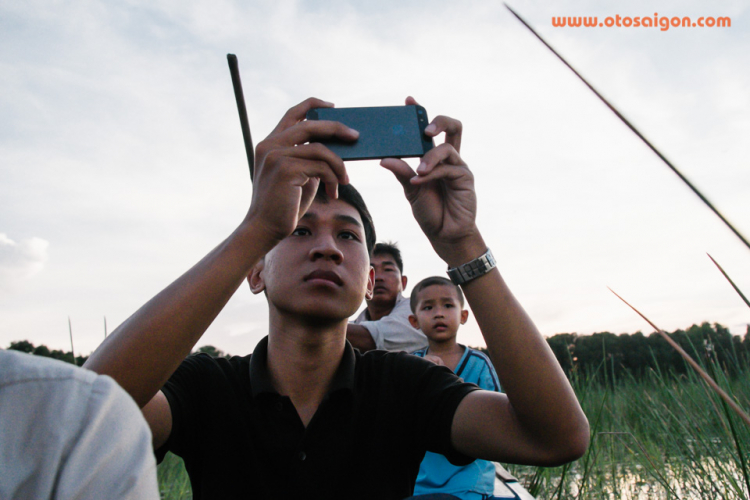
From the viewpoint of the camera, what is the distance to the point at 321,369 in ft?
5.86

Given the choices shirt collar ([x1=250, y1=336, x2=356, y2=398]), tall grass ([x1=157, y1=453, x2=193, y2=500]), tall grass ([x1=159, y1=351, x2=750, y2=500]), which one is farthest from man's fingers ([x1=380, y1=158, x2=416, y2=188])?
tall grass ([x1=157, y1=453, x2=193, y2=500])

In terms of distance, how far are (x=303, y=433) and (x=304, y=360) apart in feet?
0.80

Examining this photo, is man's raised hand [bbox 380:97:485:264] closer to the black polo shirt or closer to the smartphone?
the smartphone

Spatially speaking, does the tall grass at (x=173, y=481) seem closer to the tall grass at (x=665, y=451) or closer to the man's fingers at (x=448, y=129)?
the tall grass at (x=665, y=451)

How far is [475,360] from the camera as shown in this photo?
11.3ft

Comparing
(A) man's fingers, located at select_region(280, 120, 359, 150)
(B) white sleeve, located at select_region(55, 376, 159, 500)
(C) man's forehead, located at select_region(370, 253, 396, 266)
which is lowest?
(B) white sleeve, located at select_region(55, 376, 159, 500)

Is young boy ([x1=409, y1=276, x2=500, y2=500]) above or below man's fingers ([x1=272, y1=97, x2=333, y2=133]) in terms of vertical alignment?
below

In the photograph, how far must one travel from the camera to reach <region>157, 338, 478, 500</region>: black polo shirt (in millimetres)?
1572

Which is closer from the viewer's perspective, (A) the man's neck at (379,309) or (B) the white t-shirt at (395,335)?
(B) the white t-shirt at (395,335)

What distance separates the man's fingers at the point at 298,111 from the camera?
1409 mm

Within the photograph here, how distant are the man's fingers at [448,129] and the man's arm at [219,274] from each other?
24cm

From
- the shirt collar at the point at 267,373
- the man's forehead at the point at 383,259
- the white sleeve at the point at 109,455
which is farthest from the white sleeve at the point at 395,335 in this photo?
the white sleeve at the point at 109,455

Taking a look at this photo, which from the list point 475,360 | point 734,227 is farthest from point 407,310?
point 734,227

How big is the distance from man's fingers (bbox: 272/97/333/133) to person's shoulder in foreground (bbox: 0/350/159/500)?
1021mm
